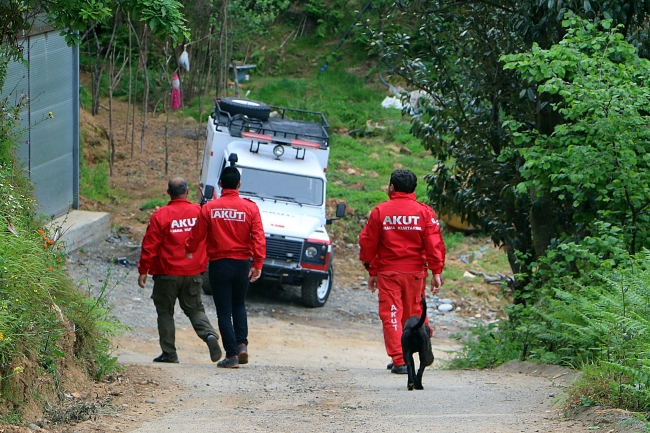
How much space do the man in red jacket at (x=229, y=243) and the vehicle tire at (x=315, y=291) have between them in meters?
5.44

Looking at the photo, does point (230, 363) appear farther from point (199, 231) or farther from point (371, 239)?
point (371, 239)

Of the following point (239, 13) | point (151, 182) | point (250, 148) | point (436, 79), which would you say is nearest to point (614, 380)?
point (436, 79)

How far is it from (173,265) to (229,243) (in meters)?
0.74

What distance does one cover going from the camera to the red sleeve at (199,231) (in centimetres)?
787

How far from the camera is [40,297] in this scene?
554 cm

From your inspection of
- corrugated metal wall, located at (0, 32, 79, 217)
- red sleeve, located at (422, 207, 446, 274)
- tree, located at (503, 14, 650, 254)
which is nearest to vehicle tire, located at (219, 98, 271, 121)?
corrugated metal wall, located at (0, 32, 79, 217)

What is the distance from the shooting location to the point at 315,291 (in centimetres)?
1367

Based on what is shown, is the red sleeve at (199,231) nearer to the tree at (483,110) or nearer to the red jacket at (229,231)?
the red jacket at (229,231)

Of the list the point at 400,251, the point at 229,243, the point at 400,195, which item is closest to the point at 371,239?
the point at 400,251

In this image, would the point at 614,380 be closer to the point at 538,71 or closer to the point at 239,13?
the point at 538,71

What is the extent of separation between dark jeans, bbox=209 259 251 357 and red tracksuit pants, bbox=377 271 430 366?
53.8 inches

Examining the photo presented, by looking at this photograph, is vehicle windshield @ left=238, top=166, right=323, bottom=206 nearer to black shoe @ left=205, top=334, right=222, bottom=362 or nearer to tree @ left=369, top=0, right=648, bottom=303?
tree @ left=369, top=0, right=648, bottom=303

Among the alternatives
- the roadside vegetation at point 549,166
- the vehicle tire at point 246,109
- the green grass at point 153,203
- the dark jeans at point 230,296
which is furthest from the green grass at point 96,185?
the dark jeans at point 230,296

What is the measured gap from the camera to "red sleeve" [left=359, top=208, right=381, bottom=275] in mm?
7406
